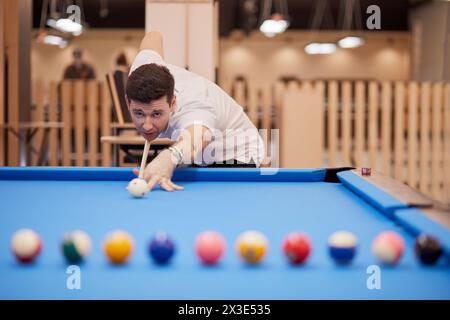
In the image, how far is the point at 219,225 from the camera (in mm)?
1462

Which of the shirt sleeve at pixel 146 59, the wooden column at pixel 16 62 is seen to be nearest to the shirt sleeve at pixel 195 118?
the shirt sleeve at pixel 146 59

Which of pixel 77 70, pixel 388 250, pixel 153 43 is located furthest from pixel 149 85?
pixel 77 70

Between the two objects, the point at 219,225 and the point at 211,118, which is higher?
the point at 211,118

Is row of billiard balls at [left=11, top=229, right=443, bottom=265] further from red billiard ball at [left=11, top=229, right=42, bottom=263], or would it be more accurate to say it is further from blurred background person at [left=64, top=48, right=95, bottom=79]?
blurred background person at [left=64, top=48, right=95, bottom=79]

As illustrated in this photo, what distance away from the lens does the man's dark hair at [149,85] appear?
90.7 inches

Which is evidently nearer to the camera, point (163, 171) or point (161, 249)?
point (161, 249)

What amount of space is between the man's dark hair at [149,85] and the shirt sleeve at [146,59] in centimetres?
32

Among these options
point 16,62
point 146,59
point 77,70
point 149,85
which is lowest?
point 149,85

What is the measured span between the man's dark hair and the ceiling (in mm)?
8084

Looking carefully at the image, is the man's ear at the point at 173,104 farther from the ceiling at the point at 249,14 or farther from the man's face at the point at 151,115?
the ceiling at the point at 249,14

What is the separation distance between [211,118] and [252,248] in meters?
1.41

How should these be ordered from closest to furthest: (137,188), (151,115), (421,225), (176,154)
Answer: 1. (421,225)
2. (137,188)
3. (176,154)
4. (151,115)

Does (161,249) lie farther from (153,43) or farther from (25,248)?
(153,43)
